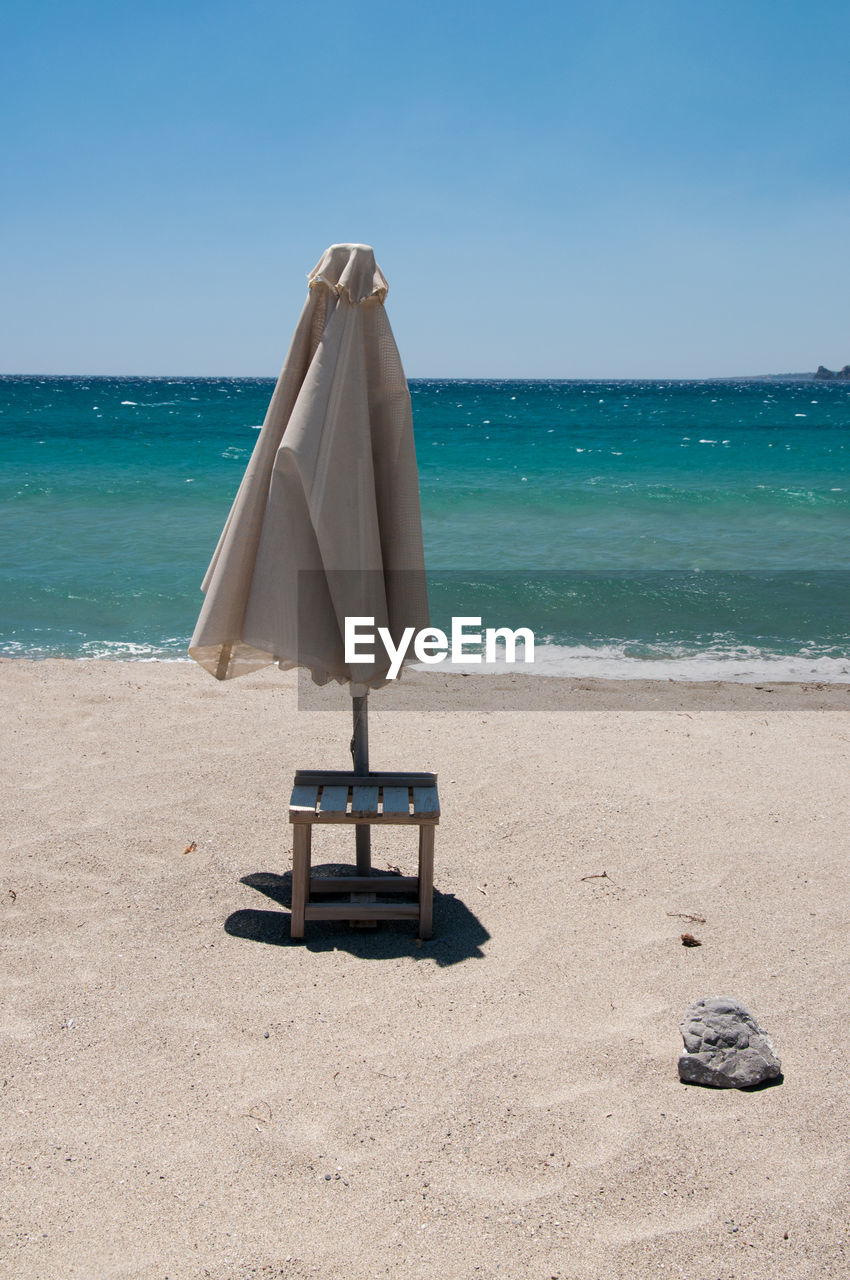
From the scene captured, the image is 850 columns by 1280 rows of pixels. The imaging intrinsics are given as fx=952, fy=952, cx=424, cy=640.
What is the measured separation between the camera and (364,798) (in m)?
3.21

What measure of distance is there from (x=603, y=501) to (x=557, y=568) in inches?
265

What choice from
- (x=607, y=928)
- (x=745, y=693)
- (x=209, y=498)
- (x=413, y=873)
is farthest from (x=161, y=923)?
(x=209, y=498)

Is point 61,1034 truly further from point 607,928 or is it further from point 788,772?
point 788,772

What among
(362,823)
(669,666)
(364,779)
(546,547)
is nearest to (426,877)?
(362,823)

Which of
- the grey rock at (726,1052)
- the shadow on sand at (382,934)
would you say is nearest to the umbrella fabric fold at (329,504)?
the shadow on sand at (382,934)

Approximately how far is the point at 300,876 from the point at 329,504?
1.25 meters

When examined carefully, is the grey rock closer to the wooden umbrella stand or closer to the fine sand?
the fine sand

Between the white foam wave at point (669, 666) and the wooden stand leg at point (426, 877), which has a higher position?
the wooden stand leg at point (426, 877)

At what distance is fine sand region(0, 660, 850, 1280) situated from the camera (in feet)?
6.70

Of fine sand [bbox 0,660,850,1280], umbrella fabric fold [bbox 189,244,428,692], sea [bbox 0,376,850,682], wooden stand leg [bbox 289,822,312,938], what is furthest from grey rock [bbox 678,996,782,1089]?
sea [bbox 0,376,850,682]

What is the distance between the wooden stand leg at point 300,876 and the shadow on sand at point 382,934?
0.25ft

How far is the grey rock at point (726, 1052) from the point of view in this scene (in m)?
2.50

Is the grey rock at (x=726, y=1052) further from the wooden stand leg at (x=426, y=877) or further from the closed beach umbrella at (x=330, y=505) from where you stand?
the closed beach umbrella at (x=330, y=505)

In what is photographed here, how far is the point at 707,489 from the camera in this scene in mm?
19875
